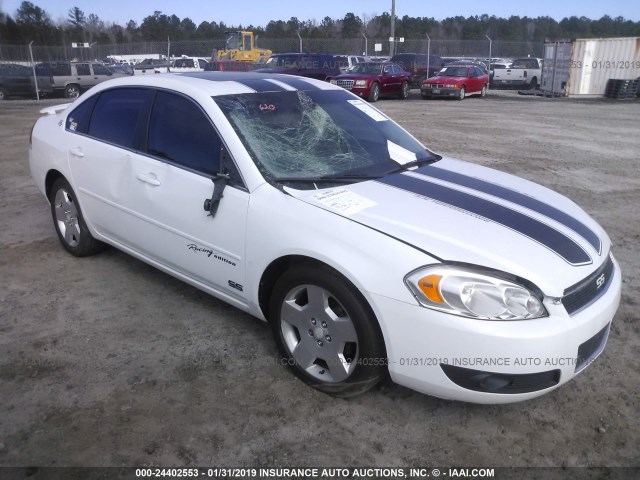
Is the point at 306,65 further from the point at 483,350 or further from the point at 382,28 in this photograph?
the point at 382,28

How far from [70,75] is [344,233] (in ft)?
77.0

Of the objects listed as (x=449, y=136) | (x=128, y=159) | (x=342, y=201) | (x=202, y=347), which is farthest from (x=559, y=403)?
(x=449, y=136)

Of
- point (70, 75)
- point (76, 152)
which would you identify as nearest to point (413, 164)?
point (76, 152)

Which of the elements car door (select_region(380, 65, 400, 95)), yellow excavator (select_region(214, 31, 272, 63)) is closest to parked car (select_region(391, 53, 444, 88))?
car door (select_region(380, 65, 400, 95))

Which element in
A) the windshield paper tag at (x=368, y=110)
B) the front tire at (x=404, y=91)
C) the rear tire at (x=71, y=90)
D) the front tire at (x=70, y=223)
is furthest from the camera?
the rear tire at (x=71, y=90)

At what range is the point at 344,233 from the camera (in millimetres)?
2652

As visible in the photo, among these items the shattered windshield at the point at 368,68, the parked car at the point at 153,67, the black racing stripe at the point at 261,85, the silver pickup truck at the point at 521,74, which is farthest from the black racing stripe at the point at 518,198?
the silver pickup truck at the point at 521,74

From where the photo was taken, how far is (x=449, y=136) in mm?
11844

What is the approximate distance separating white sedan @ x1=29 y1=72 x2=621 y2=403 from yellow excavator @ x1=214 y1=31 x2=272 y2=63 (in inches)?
1018

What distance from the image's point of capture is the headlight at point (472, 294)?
2.40 meters

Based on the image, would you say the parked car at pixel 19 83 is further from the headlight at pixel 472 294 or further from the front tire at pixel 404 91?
the headlight at pixel 472 294

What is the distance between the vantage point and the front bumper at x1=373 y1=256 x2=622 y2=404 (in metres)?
2.37

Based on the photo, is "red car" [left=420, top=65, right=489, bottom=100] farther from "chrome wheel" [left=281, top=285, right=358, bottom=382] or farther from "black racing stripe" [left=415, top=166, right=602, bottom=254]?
"chrome wheel" [left=281, top=285, right=358, bottom=382]

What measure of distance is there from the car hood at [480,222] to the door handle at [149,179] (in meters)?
1.08
